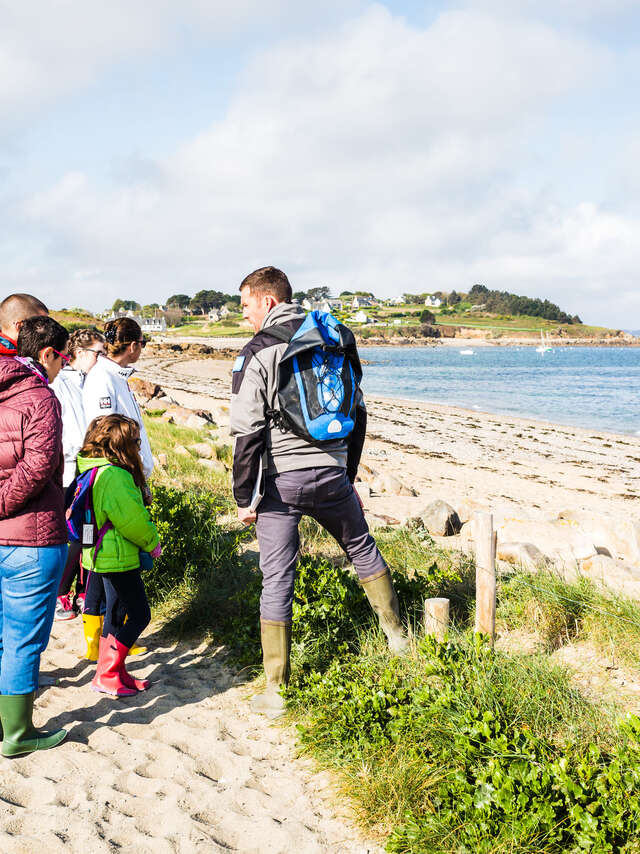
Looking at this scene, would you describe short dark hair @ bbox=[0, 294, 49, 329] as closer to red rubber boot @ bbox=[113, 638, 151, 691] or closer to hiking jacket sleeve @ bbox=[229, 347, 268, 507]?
hiking jacket sleeve @ bbox=[229, 347, 268, 507]

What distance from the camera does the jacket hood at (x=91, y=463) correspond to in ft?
12.7

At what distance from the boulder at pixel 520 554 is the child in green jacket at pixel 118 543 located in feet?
11.4

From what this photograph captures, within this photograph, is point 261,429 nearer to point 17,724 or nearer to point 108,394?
point 108,394

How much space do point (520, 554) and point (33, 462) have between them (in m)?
4.68

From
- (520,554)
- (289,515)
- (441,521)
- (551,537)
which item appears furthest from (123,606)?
(551,537)

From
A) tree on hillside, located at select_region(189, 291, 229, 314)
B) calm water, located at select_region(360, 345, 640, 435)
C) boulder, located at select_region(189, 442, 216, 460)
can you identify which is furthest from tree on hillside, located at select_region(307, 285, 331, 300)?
boulder, located at select_region(189, 442, 216, 460)

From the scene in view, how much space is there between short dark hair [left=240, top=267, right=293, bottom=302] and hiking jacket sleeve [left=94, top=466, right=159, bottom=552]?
1.40 metres

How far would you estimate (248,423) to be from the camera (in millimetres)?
3305

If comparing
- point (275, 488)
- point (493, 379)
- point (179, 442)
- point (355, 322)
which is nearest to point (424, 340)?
point (355, 322)

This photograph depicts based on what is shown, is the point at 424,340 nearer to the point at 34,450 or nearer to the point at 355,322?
the point at 355,322

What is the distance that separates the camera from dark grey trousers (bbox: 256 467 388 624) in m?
Result: 3.39

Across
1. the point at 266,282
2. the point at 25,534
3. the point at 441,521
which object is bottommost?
the point at 441,521

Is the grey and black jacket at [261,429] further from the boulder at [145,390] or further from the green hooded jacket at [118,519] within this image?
the boulder at [145,390]

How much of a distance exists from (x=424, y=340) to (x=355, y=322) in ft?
59.5
